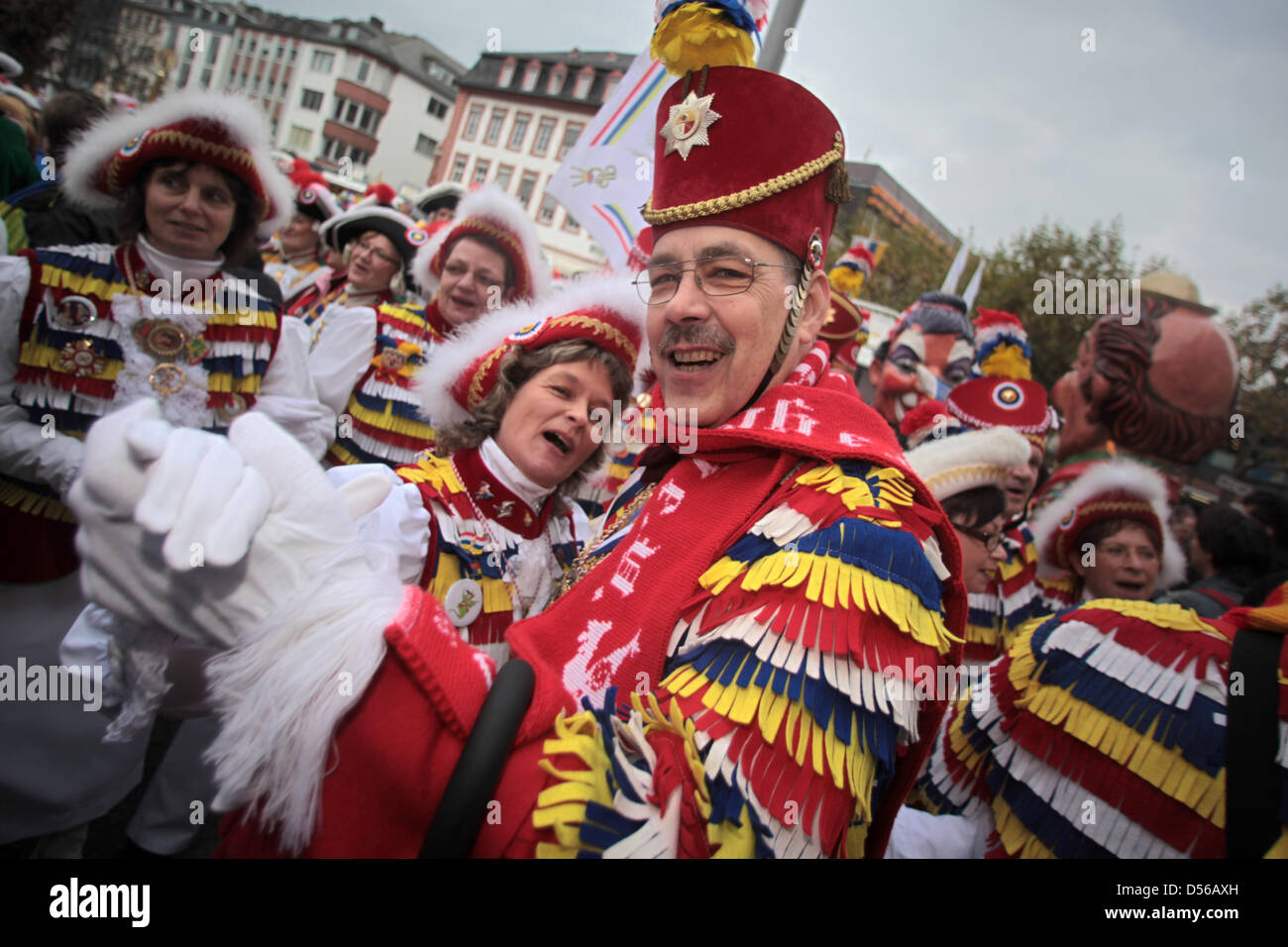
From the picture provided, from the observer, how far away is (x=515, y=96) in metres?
44.6

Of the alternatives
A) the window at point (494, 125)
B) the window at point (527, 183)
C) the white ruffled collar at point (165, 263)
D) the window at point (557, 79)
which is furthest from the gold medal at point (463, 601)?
the window at point (494, 125)

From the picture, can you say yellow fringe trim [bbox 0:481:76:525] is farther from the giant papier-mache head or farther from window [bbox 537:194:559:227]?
window [bbox 537:194:559:227]

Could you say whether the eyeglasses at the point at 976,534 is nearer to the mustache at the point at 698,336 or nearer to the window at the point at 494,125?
the mustache at the point at 698,336

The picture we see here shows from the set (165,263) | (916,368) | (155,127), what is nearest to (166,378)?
(165,263)

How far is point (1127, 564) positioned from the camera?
3.50m

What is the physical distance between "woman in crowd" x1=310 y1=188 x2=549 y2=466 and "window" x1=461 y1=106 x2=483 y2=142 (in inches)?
1904

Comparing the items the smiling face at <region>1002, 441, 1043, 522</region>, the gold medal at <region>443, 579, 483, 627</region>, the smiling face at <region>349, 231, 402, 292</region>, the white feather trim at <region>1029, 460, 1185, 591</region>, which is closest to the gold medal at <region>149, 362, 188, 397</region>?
the gold medal at <region>443, 579, 483, 627</region>

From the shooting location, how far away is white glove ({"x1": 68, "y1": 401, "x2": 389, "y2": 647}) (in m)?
0.83

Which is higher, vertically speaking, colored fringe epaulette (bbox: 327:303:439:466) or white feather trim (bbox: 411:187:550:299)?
white feather trim (bbox: 411:187:550:299)

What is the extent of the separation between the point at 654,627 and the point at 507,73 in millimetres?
53455

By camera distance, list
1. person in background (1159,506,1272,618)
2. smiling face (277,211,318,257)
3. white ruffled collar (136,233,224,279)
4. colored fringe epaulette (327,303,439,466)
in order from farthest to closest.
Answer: smiling face (277,211,318,257) → colored fringe epaulette (327,303,439,466) → person in background (1159,506,1272,618) → white ruffled collar (136,233,224,279)

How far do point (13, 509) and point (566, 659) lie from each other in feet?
8.30

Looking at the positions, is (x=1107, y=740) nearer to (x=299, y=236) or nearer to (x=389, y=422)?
(x=389, y=422)
